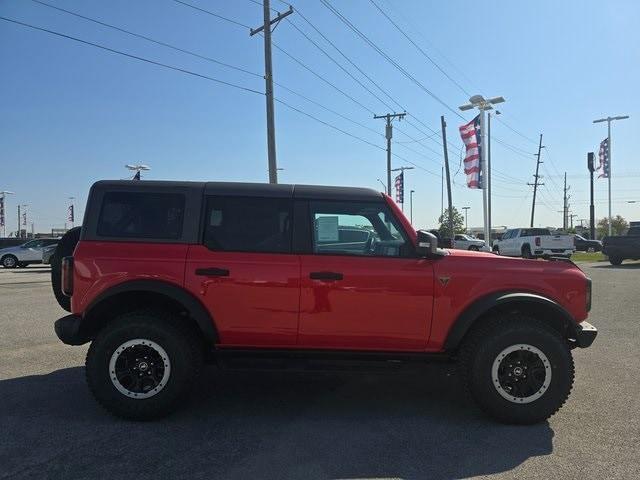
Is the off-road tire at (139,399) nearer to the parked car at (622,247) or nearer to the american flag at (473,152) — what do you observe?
the american flag at (473,152)

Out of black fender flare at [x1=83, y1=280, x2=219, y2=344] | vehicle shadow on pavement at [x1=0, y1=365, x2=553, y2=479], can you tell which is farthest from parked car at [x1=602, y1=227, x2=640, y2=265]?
black fender flare at [x1=83, y1=280, x2=219, y2=344]

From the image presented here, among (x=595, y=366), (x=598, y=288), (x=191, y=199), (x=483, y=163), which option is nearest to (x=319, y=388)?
(x=191, y=199)

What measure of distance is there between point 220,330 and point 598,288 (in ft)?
41.9

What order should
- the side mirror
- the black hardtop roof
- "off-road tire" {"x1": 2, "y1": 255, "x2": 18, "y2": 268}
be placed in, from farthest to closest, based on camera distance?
"off-road tire" {"x1": 2, "y1": 255, "x2": 18, "y2": 268}, the black hardtop roof, the side mirror

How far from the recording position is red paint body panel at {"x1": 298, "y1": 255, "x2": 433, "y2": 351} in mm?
4523

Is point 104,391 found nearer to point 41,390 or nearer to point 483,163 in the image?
point 41,390

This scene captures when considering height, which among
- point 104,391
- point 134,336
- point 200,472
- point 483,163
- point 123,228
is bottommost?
point 200,472

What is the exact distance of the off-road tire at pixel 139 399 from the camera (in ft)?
14.8

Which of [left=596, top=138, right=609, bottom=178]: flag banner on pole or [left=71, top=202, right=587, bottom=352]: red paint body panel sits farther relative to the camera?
[left=596, top=138, right=609, bottom=178]: flag banner on pole

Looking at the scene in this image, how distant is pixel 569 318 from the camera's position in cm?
459

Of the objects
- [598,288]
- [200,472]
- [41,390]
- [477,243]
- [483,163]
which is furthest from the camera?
[477,243]

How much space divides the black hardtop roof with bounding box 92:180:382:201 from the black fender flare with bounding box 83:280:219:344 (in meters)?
0.86

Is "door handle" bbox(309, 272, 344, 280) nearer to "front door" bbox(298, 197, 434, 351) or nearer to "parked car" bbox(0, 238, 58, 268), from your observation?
"front door" bbox(298, 197, 434, 351)

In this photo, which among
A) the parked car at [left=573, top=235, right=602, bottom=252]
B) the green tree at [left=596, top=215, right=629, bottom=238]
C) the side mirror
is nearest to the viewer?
the side mirror
